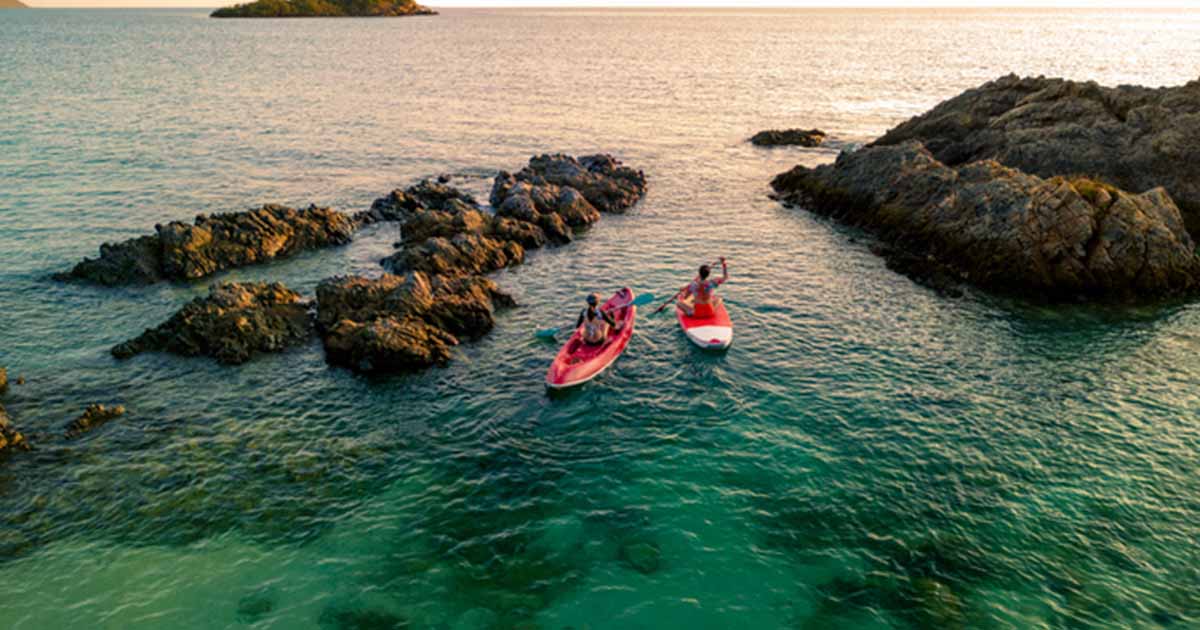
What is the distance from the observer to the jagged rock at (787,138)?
201 ft

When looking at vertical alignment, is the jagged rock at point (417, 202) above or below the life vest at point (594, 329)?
above

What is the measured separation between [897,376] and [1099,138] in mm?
26751

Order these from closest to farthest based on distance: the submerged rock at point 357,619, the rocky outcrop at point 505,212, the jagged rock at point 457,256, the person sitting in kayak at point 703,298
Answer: the submerged rock at point 357,619 < the person sitting in kayak at point 703,298 < the jagged rock at point 457,256 < the rocky outcrop at point 505,212

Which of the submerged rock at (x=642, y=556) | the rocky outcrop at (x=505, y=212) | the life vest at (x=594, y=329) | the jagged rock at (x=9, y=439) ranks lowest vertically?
the submerged rock at (x=642, y=556)

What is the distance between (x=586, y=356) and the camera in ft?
76.0

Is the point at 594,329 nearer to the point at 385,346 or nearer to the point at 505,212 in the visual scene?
the point at 385,346

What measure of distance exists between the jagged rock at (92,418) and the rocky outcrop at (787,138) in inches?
2137

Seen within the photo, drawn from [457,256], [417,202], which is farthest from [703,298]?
[417,202]

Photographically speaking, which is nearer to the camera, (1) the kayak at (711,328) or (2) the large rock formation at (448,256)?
(2) the large rock formation at (448,256)

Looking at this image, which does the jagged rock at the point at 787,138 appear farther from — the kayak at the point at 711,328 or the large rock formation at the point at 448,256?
the kayak at the point at 711,328

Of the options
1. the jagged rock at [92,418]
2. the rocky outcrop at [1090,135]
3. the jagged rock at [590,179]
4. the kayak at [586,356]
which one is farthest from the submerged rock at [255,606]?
the rocky outcrop at [1090,135]

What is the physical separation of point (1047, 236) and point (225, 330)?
115 feet

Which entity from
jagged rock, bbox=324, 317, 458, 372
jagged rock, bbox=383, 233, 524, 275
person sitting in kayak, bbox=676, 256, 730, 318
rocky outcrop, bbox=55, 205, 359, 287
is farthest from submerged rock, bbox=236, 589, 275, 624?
rocky outcrop, bbox=55, 205, 359, 287

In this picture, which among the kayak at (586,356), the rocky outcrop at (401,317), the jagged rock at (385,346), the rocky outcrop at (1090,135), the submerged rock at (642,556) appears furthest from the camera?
the rocky outcrop at (1090,135)
